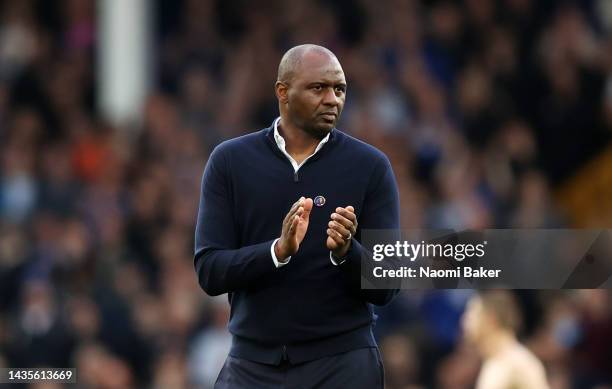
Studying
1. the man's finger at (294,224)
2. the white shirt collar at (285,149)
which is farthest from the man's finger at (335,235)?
the white shirt collar at (285,149)

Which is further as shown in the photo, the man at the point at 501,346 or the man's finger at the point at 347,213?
the man at the point at 501,346

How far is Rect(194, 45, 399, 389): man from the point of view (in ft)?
20.1

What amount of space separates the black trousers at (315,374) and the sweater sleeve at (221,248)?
0.33 metres

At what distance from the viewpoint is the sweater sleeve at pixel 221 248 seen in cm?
604

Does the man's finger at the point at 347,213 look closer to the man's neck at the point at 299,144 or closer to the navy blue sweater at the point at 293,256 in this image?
the navy blue sweater at the point at 293,256

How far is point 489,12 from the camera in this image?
14.9m

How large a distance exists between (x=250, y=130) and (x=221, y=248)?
8401mm

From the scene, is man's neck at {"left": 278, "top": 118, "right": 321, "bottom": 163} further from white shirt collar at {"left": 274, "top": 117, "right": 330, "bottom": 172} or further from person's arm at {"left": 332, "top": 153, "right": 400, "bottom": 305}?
person's arm at {"left": 332, "top": 153, "right": 400, "bottom": 305}

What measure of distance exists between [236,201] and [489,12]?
899cm

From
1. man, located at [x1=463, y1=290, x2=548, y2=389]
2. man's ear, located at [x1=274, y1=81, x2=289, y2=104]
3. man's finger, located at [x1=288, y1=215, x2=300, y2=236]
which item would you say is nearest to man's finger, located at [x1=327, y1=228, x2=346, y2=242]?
man's finger, located at [x1=288, y1=215, x2=300, y2=236]

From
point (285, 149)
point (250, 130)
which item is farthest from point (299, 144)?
point (250, 130)

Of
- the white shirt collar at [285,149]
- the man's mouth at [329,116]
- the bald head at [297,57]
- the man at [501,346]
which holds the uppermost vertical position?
the bald head at [297,57]

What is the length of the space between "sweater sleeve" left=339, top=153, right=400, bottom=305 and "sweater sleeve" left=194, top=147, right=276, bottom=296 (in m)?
0.32

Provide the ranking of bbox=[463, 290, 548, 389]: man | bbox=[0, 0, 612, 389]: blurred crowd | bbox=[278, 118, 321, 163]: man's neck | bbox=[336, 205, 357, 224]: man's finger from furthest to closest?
bbox=[0, 0, 612, 389]: blurred crowd → bbox=[463, 290, 548, 389]: man → bbox=[278, 118, 321, 163]: man's neck → bbox=[336, 205, 357, 224]: man's finger
